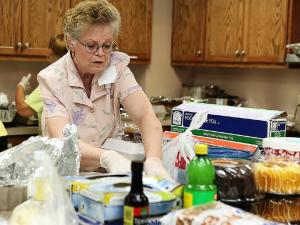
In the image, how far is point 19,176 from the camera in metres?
1.32

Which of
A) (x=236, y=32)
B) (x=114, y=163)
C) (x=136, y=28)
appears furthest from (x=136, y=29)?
(x=114, y=163)

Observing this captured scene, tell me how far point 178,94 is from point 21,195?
3.63 meters

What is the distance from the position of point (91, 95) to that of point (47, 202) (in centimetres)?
90

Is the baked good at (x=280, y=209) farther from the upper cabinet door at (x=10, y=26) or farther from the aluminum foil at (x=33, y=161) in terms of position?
the upper cabinet door at (x=10, y=26)

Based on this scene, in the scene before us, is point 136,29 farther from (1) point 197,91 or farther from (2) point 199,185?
(2) point 199,185

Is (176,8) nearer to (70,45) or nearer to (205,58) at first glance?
(205,58)

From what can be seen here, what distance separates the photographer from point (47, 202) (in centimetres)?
105

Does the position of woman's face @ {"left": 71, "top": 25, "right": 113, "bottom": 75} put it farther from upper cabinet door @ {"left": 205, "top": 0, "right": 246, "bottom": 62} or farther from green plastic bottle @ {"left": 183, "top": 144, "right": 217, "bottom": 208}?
upper cabinet door @ {"left": 205, "top": 0, "right": 246, "bottom": 62}

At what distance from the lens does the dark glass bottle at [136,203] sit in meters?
1.00

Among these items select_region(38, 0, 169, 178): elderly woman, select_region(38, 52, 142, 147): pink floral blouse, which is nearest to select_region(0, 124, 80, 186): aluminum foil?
select_region(38, 0, 169, 178): elderly woman

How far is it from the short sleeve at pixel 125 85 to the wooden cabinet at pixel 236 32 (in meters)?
2.06

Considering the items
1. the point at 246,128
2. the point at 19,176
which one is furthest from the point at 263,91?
the point at 19,176

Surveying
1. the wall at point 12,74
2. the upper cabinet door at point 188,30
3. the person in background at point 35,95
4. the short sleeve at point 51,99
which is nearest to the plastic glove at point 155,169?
the short sleeve at point 51,99

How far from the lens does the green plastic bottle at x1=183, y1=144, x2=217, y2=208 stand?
1.08m
